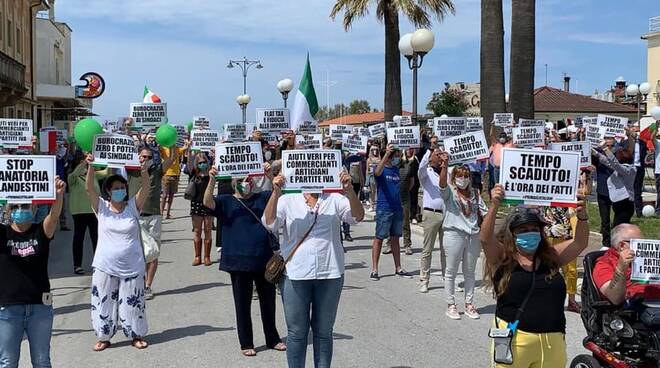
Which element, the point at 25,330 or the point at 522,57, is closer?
the point at 25,330

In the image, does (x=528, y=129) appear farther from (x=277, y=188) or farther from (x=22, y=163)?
(x=22, y=163)

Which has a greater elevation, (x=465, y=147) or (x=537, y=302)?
(x=465, y=147)

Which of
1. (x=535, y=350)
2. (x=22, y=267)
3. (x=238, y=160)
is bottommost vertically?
(x=535, y=350)

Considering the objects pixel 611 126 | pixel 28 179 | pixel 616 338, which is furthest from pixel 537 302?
pixel 611 126

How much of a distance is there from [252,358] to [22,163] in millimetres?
2523

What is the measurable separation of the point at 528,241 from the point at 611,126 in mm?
8261

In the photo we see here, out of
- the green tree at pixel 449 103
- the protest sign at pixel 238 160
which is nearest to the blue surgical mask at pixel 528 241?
the protest sign at pixel 238 160

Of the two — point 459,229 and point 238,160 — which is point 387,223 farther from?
point 238,160

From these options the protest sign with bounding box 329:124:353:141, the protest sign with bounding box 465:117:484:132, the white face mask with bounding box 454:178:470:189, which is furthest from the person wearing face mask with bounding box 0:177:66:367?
the protest sign with bounding box 329:124:353:141

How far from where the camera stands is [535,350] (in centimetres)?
419

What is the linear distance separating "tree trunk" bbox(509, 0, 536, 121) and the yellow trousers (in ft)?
39.2

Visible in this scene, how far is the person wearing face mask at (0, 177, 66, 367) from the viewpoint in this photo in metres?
4.91

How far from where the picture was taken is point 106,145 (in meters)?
7.28

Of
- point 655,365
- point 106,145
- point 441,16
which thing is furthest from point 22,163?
point 441,16
